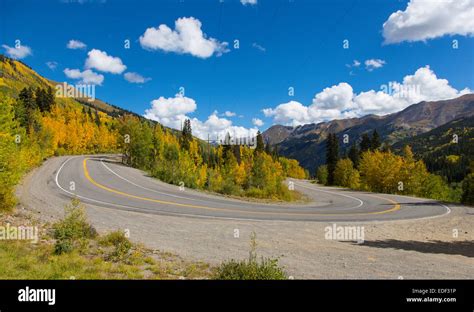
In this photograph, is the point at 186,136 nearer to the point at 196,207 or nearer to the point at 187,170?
the point at 187,170

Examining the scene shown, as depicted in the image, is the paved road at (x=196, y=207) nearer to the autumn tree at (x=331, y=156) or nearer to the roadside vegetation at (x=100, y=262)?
the roadside vegetation at (x=100, y=262)

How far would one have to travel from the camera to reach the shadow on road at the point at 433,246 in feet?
41.6

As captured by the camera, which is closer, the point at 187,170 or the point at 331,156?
the point at 187,170

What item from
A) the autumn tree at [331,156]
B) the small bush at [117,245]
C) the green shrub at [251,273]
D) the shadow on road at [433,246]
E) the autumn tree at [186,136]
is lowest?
the shadow on road at [433,246]

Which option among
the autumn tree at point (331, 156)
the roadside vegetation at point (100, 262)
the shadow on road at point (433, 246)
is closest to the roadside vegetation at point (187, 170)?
the roadside vegetation at point (100, 262)

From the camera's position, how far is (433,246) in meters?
13.6

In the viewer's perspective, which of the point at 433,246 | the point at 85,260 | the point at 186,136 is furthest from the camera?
the point at 186,136

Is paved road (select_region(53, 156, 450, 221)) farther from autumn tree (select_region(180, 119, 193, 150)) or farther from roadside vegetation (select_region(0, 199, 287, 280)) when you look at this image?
autumn tree (select_region(180, 119, 193, 150))

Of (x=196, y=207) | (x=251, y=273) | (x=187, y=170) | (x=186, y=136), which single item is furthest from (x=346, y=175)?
Result: (x=251, y=273)

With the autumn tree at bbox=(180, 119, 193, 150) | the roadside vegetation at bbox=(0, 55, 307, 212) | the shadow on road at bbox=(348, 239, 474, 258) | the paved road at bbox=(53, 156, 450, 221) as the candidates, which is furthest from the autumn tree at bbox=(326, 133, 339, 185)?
the shadow on road at bbox=(348, 239, 474, 258)

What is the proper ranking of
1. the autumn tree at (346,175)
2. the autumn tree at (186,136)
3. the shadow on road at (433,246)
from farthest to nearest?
the autumn tree at (186,136), the autumn tree at (346,175), the shadow on road at (433,246)

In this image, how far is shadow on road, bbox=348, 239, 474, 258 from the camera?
12.7m

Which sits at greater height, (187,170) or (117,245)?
(187,170)

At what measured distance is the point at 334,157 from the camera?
77.8 meters
